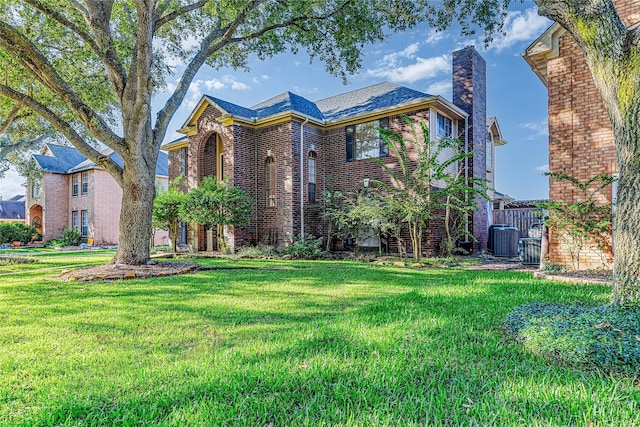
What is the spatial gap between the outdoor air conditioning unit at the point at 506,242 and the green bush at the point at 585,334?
32.8 ft

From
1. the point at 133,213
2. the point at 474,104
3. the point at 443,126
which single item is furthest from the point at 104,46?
the point at 474,104

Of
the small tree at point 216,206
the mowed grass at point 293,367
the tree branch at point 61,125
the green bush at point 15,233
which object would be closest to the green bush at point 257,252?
the small tree at point 216,206

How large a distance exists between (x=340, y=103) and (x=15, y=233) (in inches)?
916

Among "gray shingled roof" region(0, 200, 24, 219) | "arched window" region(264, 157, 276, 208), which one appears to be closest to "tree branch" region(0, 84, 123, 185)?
"arched window" region(264, 157, 276, 208)

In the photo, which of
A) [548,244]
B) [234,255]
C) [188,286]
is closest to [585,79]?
[548,244]

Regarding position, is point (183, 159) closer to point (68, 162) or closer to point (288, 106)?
point (288, 106)

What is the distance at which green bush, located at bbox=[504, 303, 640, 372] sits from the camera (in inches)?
101

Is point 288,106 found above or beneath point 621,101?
above

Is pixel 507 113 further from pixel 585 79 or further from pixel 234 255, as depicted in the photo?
pixel 234 255

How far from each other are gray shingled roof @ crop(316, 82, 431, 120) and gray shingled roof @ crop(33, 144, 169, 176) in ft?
52.2

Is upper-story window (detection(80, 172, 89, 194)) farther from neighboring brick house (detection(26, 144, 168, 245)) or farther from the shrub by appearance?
the shrub

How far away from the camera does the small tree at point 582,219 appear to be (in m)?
7.01

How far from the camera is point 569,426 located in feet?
6.02

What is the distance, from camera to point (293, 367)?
2.66 m
